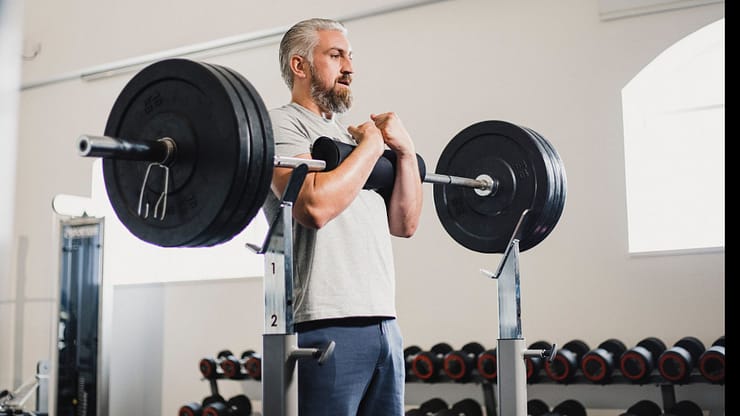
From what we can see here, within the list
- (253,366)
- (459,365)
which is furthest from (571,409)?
(253,366)

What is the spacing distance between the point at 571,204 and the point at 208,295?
231 cm

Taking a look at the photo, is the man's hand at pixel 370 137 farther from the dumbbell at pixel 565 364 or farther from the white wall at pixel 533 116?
the white wall at pixel 533 116

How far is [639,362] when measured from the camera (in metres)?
3.46

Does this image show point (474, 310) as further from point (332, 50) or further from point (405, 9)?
point (332, 50)

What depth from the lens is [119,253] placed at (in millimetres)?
5520

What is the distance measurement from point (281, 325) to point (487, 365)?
252 centimetres

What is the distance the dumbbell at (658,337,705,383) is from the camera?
335cm

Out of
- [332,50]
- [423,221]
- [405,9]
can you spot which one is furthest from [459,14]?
[332,50]

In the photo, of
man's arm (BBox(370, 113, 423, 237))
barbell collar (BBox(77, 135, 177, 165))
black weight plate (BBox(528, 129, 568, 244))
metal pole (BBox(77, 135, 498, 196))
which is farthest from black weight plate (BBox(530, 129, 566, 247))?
barbell collar (BBox(77, 135, 177, 165))

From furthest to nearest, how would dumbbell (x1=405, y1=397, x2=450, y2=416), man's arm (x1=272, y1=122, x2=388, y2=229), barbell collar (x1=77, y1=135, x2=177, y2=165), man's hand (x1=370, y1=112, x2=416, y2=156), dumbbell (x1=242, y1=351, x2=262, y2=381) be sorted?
dumbbell (x1=242, y1=351, x2=262, y2=381) → dumbbell (x1=405, y1=397, x2=450, y2=416) → man's hand (x1=370, y1=112, x2=416, y2=156) → man's arm (x1=272, y1=122, x2=388, y2=229) → barbell collar (x1=77, y1=135, x2=177, y2=165)

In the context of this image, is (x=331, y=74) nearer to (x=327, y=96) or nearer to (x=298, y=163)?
(x=327, y=96)

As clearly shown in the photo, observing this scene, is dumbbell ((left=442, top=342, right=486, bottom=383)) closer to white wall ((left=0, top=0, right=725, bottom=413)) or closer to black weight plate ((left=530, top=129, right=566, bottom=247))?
white wall ((left=0, top=0, right=725, bottom=413))

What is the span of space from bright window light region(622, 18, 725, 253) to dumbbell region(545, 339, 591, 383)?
1.83 ft

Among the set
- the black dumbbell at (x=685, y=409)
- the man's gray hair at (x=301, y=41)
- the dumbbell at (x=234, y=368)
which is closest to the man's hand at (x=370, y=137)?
the man's gray hair at (x=301, y=41)
